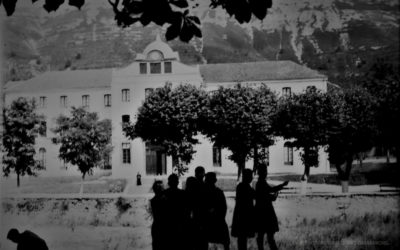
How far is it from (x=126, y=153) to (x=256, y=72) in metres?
9.72

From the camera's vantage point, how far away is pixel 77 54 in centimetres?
3675

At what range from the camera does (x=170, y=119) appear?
27078 mm

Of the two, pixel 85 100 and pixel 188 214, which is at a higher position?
pixel 85 100

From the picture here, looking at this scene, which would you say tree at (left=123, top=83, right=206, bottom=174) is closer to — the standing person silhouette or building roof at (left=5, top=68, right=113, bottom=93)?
building roof at (left=5, top=68, right=113, bottom=93)

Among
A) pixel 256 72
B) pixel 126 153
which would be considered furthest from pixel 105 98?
pixel 256 72

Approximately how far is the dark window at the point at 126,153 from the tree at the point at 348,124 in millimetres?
10866

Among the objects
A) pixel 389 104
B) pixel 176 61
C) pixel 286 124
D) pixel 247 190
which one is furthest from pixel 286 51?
pixel 247 190

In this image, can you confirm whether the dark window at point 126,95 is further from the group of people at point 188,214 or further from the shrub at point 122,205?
the group of people at point 188,214

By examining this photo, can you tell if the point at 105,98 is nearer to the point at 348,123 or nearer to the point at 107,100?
the point at 107,100

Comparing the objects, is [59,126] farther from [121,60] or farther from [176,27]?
[176,27]

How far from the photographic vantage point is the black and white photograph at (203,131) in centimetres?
1170

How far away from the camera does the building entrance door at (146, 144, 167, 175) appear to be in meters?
28.4

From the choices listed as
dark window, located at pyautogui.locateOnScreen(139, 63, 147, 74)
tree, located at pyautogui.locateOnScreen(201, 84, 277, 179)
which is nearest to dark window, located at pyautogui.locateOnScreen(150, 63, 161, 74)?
dark window, located at pyautogui.locateOnScreen(139, 63, 147, 74)

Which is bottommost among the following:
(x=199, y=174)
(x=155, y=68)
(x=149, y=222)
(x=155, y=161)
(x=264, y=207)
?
(x=149, y=222)
